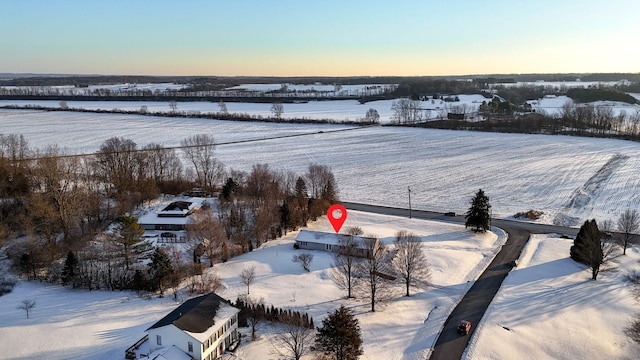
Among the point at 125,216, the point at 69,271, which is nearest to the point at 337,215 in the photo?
the point at 125,216

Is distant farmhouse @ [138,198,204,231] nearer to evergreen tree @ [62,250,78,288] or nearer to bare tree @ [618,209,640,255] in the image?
evergreen tree @ [62,250,78,288]

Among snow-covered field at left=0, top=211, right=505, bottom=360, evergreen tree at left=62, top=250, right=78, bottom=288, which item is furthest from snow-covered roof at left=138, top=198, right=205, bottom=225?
evergreen tree at left=62, top=250, right=78, bottom=288

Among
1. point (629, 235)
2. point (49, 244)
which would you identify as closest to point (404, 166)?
point (629, 235)

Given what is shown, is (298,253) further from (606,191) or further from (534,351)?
(606,191)

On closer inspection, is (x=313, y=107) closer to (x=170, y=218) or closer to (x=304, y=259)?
(x=170, y=218)

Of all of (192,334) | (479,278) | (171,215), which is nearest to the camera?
(192,334)
